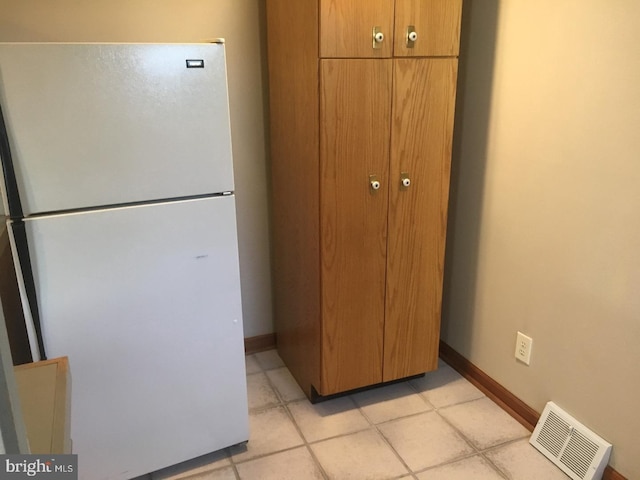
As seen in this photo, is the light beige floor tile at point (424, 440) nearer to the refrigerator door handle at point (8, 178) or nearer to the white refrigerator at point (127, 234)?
the white refrigerator at point (127, 234)

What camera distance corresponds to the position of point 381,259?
2.02 m

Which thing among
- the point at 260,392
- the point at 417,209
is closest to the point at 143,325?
the point at 260,392

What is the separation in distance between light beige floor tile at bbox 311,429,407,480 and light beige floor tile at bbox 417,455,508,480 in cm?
10

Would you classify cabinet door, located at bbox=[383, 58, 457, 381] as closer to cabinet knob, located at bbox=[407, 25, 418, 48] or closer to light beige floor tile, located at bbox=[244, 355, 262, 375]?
cabinet knob, located at bbox=[407, 25, 418, 48]

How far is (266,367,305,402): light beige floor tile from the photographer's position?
2.27 m

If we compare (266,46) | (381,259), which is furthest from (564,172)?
(266,46)

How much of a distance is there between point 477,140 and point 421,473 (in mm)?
1302

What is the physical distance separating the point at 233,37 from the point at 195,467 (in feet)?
5.57

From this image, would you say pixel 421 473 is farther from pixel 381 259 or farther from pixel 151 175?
pixel 151 175

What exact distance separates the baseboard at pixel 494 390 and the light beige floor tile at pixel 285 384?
2.43 ft

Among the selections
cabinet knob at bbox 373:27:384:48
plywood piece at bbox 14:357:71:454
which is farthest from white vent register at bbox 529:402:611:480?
plywood piece at bbox 14:357:71:454

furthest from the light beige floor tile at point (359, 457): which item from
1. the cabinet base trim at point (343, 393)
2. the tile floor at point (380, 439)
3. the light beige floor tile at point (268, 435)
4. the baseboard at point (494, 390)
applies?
the baseboard at point (494, 390)

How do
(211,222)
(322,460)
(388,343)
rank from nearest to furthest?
1. (211,222)
2. (322,460)
3. (388,343)

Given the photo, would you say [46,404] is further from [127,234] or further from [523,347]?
[523,347]
